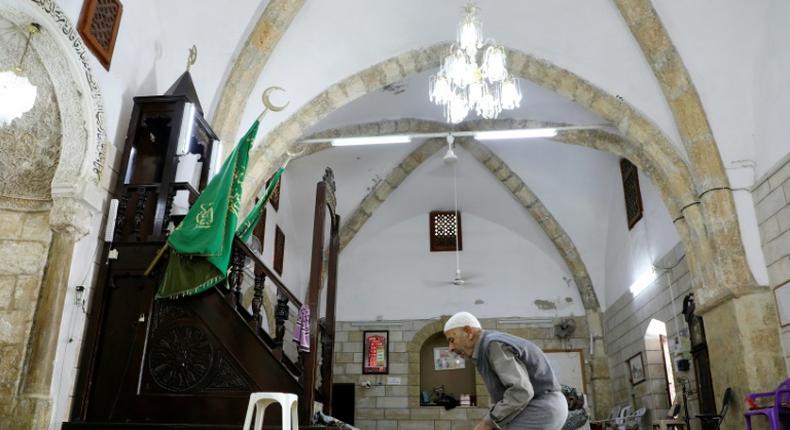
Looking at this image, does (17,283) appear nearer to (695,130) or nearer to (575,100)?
(575,100)

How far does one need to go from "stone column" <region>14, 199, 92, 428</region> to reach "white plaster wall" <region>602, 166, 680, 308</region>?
680cm

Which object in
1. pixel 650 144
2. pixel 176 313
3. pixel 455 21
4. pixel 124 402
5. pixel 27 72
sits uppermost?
pixel 455 21

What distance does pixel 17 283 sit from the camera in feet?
14.0

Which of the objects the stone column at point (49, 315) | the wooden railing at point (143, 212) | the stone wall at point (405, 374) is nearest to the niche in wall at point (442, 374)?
the stone wall at point (405, 374)

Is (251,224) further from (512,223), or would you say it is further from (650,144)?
(512,223)

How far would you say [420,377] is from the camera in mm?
11375

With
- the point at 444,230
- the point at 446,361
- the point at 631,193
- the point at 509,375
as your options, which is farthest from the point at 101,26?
the point at 446,361

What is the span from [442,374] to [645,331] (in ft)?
13.3

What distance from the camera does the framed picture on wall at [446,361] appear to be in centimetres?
1155

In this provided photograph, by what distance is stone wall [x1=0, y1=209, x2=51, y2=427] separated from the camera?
3.99 m

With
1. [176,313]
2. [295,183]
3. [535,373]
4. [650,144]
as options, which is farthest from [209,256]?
[295,183]

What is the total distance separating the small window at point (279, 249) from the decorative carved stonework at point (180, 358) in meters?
5.49

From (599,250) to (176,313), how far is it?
848 cm

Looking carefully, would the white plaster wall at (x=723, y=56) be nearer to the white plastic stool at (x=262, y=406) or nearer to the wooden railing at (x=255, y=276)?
the wooden railing at (x=255, y=276)
